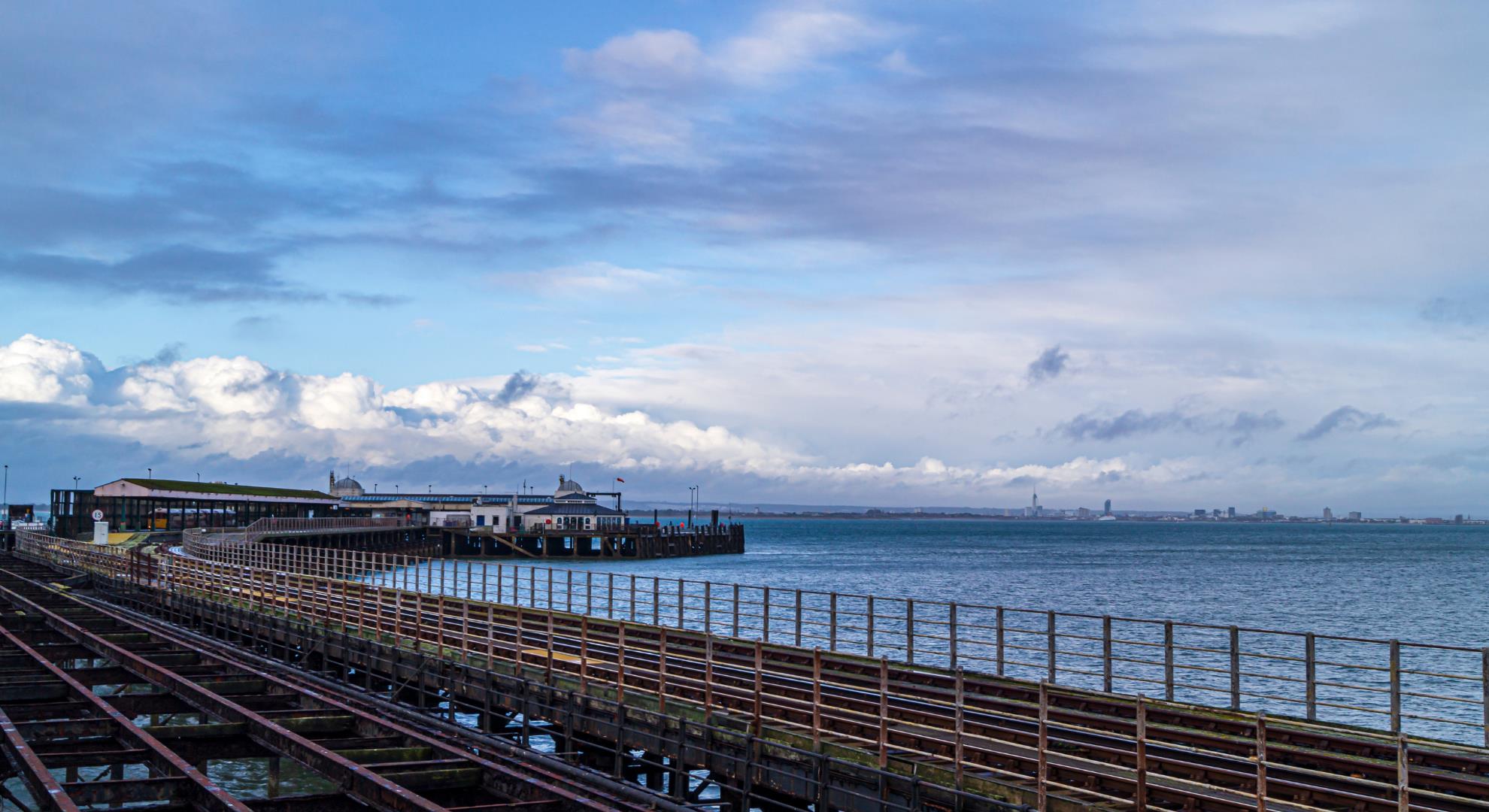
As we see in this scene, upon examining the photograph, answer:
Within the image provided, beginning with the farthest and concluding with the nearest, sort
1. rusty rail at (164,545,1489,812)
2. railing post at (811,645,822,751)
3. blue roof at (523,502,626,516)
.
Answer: blue roof at (523,502,626,516) → railing post at (811,645,822,751) → rusty rail at (164,545,1489,812)

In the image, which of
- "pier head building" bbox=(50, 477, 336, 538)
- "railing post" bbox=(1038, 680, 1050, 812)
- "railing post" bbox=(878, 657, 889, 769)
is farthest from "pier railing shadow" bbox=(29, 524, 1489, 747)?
"pier head building" bbox=(50, 477, 336, 538)

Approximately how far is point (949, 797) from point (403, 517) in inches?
5321

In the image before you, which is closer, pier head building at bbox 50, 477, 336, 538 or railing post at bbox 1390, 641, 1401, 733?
railing post at bbox 1390, 641, 1401, 733

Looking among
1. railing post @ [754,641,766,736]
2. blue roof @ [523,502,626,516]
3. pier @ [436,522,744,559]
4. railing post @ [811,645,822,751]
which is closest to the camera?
railing post @ [811,645,822,751]

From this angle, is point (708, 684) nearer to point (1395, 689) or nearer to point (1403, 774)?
point (1395, 689)

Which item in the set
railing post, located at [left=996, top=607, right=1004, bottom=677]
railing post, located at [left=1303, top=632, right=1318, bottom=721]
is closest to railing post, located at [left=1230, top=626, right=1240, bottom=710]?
railing post, located at [left=1303, top=632, right=1318, bottom=721]

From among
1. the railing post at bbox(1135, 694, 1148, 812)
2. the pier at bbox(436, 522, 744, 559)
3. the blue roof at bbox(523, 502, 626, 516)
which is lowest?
the pier at bbox(436, 522, 744, 559)

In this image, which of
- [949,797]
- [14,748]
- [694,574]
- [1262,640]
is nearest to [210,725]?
[14,748]

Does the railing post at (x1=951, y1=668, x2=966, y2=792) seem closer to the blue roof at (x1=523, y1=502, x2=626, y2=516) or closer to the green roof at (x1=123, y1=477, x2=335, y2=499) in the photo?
the green roof at (x1=123, y1=477, x2=335, y2=499)

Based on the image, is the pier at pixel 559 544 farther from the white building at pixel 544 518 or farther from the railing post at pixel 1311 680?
the railing post at pixel 1311 680

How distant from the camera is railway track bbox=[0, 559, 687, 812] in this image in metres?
10.4

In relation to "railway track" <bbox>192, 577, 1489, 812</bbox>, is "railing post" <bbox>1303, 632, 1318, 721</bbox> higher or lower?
higher

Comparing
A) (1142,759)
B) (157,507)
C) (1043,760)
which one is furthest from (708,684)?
(157,507)

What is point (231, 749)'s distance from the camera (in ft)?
43.3
